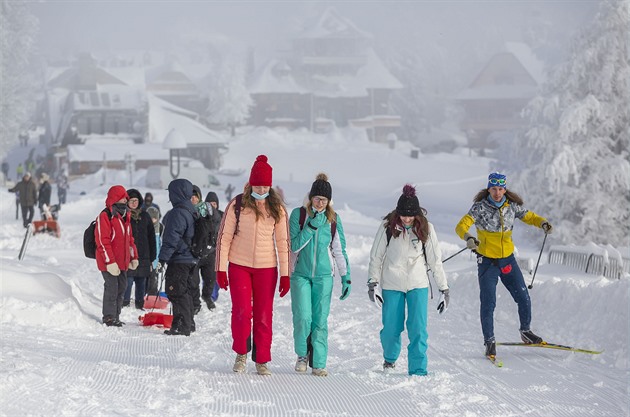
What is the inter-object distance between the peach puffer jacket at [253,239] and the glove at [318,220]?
0.82 ft

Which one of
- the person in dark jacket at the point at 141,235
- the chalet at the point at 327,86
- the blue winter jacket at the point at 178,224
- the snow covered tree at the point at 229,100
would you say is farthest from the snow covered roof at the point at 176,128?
the blue winter jacket at the point at 178,224

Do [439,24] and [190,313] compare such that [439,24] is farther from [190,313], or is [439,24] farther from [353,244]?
[190,313]

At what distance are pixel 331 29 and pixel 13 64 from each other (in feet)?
171

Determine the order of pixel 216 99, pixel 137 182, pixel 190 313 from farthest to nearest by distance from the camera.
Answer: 1. pixel 216 99
2. pixel 137 182
3. pixel 190 313

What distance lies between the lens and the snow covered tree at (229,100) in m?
103

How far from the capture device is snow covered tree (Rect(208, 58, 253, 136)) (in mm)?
102875

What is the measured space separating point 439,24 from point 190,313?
5813 inches

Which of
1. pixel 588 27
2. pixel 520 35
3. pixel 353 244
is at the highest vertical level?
pixel 520 35

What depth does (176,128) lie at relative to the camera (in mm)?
82000

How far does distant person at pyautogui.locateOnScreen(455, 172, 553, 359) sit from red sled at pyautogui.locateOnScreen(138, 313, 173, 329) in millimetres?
3484

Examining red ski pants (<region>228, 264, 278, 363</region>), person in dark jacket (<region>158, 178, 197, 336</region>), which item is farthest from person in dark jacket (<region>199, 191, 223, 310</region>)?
red ski pants (<region>228, 264, 278, 363</region>)

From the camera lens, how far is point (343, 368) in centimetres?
902

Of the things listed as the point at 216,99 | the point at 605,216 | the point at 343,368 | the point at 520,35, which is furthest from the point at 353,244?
the point at 520,35

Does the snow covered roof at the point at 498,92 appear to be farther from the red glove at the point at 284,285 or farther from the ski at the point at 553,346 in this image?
the red glove at the point at 284,285
